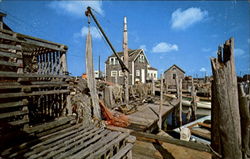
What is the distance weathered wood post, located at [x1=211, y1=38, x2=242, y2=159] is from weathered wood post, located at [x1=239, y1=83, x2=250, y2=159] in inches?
5.5

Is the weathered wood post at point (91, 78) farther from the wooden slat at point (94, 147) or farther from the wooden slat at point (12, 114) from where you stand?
the wooden slat at point (12, 114)

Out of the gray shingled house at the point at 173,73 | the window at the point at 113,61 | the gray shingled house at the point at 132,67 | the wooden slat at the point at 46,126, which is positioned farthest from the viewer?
the gray shingled house at the point at 173,73

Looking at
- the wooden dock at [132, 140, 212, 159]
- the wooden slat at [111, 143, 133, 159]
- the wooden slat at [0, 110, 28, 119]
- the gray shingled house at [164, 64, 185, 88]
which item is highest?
the gray shingled house at [164, 64, 185, 88]

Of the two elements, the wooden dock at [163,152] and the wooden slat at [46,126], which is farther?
the wooden dock at [163,152]

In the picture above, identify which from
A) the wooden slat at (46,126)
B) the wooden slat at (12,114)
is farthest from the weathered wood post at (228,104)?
the wooden slat at (12,114)

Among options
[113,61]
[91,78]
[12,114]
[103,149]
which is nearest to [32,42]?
[12,114]

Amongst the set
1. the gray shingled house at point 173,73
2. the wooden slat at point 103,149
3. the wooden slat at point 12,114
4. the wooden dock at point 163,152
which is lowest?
the wooden dock at point 163,152

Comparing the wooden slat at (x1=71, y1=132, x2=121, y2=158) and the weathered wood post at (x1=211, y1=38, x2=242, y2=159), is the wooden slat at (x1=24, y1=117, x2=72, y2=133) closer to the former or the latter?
the wooden slat at (x1=71, y1=132, x2=121, y2=158)

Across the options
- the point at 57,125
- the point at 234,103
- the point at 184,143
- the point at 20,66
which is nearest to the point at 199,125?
the point at 184,143

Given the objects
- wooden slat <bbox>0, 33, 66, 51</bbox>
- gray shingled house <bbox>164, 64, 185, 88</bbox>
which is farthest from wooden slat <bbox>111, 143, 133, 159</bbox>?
gray shingled house <bbox>164, 64, 185, 88</bbox>

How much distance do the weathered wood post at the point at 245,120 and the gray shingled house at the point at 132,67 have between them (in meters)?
24.7

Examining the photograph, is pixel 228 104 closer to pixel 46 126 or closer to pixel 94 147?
pixel 94 147

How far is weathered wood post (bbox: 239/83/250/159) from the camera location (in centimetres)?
214

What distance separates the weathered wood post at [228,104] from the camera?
211 cm
